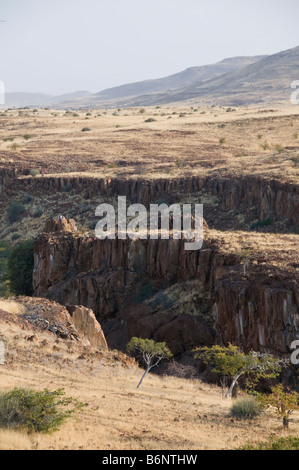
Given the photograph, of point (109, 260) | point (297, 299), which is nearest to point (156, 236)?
point (109, 260)

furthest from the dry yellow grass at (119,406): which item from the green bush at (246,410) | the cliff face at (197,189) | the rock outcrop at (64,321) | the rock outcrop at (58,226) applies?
the cliff face at (197,189)

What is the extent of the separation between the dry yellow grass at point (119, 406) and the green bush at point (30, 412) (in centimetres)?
24

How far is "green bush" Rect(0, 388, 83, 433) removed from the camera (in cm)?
1090

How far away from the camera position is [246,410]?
13617 millimetres

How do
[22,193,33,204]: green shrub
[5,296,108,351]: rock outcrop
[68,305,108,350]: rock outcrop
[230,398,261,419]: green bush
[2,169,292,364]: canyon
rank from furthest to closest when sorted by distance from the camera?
[22,193,33,204]: green shrub < [68,305,108,350]: rock outcrop < [2,169,292,364]: canyon < [5,296,108,351]: rock outcrop < [230,398,261,419]: green bush

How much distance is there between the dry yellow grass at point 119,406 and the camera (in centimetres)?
1073

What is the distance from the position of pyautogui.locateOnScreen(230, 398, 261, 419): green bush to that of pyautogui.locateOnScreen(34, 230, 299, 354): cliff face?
17.0 feet

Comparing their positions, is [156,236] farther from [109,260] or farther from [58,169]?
[58,169]

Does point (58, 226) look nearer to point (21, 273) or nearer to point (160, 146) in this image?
point (21, 273)

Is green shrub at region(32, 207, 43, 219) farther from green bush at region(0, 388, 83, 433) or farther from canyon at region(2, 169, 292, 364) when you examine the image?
green bush at region(0, 388, 83, 433)

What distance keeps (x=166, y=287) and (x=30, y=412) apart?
1490 cm

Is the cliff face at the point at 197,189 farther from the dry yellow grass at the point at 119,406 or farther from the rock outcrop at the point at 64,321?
the dry yellow grass at the point at 119,406

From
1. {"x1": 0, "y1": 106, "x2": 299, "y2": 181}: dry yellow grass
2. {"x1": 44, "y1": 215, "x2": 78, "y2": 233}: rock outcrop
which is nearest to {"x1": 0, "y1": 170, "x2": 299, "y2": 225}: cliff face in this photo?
{"x1": 0, "y1": 106, "x2": 299, "y2": 181}: dry yellow grass

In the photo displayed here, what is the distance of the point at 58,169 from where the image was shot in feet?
170
